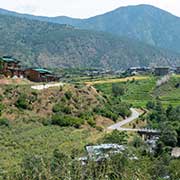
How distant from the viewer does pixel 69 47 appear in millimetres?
164500

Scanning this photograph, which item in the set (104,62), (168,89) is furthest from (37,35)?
(168,89)

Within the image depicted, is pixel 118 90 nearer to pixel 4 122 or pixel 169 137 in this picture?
pixel 169 137

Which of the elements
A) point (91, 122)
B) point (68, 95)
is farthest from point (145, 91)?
point (91, 122)

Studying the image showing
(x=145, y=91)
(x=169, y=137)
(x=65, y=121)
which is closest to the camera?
(x=169, y=137)

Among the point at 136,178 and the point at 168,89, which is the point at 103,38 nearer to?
the point at 168,89

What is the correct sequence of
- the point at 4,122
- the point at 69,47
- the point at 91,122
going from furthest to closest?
1. the point at 69,47
2. the point at 91,122
3. the point at 4,122

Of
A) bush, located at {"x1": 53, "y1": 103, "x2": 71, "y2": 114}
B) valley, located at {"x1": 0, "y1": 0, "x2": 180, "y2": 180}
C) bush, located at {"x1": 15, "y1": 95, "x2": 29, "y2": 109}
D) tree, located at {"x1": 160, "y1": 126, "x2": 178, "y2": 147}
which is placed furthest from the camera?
bush, located at {"x1": 53, "y1": 103, "x2": 71, "y2": 114}

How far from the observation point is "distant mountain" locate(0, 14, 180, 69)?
15125cm

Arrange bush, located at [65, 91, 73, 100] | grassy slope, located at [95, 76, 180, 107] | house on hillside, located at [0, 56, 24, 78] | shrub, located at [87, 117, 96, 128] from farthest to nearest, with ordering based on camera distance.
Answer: grassy slope, located at [95, 76, 180, 107]
house on hillside, located at [0, 56, 24, 78]
bush, located at [65, 91, 73, 100]
shrub, located at [87, 117, 96, 128]

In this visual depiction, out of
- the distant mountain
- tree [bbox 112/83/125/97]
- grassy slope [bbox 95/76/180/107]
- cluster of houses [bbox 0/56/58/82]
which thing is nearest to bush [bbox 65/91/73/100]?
cluster of houses [bbox 0/56/58/82]

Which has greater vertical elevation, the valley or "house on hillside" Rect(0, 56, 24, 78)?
"house on hillside" Rect(0, 56, 24, 78)

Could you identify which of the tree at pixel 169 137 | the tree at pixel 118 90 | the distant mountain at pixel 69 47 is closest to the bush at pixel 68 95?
the tree at pixel 169 137

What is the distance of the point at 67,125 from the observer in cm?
3881

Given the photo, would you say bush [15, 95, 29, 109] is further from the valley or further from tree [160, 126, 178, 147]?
tree [160, 126, 178, 147]
